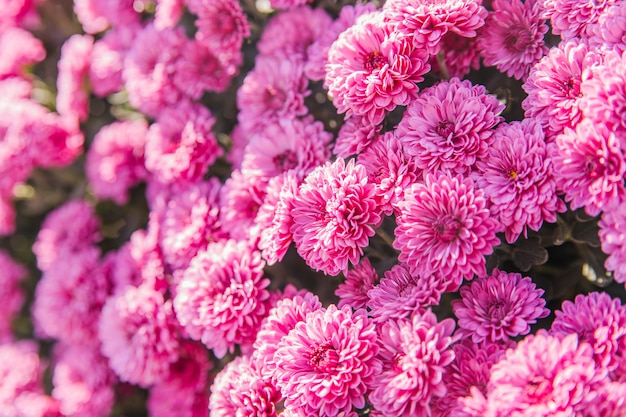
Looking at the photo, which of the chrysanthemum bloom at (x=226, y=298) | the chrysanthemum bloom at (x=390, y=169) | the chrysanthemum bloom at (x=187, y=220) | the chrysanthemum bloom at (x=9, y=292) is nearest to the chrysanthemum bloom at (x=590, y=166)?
the chrysanthemum bloom at (x=390, y=169)

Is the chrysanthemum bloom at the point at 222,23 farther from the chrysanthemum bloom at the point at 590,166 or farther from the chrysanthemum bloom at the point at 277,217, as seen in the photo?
the chrysanthemum bloom at the point at 590,166

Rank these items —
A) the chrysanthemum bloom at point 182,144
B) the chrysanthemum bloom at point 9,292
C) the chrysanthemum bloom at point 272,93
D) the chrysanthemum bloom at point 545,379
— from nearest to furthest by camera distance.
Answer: the chrysanthemum bloom at point 545,379, the chrysanthemum bloom at point 272,93, the chrysanthemum bloom at point 182,144, the chrysanthemum bloom at point 9,292

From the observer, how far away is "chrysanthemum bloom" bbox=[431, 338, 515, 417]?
2.92 ft

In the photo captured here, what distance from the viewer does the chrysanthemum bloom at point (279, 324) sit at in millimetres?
1018

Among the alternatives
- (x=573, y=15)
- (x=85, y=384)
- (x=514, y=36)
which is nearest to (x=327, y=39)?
(x=514, y=36)

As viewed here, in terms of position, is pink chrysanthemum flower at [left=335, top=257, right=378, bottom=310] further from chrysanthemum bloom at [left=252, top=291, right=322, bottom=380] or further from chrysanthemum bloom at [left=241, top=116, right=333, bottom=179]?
chrysanthemum bloom at [left=241, top=116, right=333, bottom=179]

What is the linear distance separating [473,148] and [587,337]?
Result: 34 centimetres

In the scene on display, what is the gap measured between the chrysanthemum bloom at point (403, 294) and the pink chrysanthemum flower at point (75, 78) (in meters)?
1.20

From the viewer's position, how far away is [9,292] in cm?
188

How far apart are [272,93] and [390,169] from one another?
409 millimetres

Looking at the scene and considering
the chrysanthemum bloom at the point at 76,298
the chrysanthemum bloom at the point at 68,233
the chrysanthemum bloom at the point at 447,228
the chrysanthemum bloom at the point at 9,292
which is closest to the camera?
the chrysanthemum bloom at the point at 447,228

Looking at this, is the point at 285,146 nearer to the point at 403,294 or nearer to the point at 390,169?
the point at 390,169

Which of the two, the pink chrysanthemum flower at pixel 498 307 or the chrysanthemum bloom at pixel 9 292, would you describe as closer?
the pink chrysanthemum flower at pixel 498 307

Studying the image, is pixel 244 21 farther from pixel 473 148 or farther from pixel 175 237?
pixel 473 148
